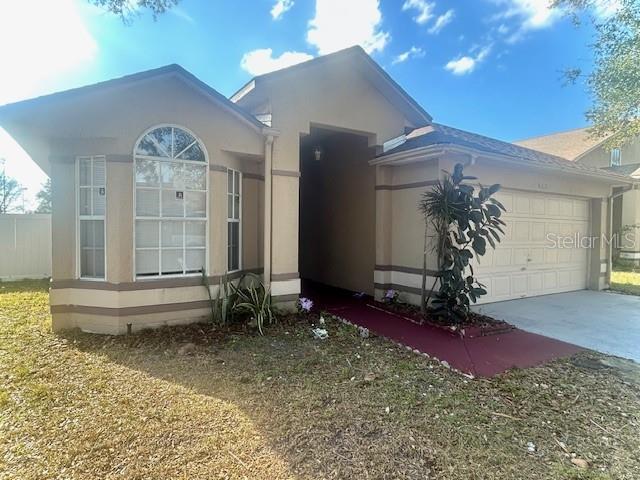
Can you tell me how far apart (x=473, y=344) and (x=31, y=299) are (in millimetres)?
10085

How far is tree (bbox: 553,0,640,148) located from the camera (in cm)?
1026

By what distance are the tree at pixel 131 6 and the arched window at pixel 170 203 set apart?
65.4 inches

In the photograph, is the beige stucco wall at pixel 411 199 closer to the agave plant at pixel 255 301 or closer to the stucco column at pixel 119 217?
the agave plant at pixel 255 301

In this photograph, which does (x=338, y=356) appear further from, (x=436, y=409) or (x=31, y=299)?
(x=31, y=299)

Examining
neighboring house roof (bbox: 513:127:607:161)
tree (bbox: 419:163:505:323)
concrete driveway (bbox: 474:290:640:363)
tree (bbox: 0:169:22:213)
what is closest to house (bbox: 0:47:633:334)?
concrete driveway (bbox: 474:290:640:363)

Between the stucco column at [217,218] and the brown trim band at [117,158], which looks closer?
the brown trim band at [117,158]

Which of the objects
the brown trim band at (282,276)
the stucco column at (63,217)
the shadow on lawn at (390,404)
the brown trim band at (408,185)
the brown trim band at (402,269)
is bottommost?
the shadow on lawn at (390,404)

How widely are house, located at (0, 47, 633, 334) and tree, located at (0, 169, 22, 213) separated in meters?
26.3

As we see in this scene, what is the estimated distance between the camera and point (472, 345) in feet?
18.7

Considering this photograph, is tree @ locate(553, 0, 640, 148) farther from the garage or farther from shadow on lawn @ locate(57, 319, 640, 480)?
shadow on lawn @ locate(57, 319, 640, 480)

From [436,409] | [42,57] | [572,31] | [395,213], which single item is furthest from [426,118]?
[42,57]

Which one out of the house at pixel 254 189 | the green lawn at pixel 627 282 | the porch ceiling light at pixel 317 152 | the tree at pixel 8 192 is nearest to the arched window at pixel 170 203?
the house at pixel 254 189

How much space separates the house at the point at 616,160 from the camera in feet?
60.2

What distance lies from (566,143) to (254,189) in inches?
902
